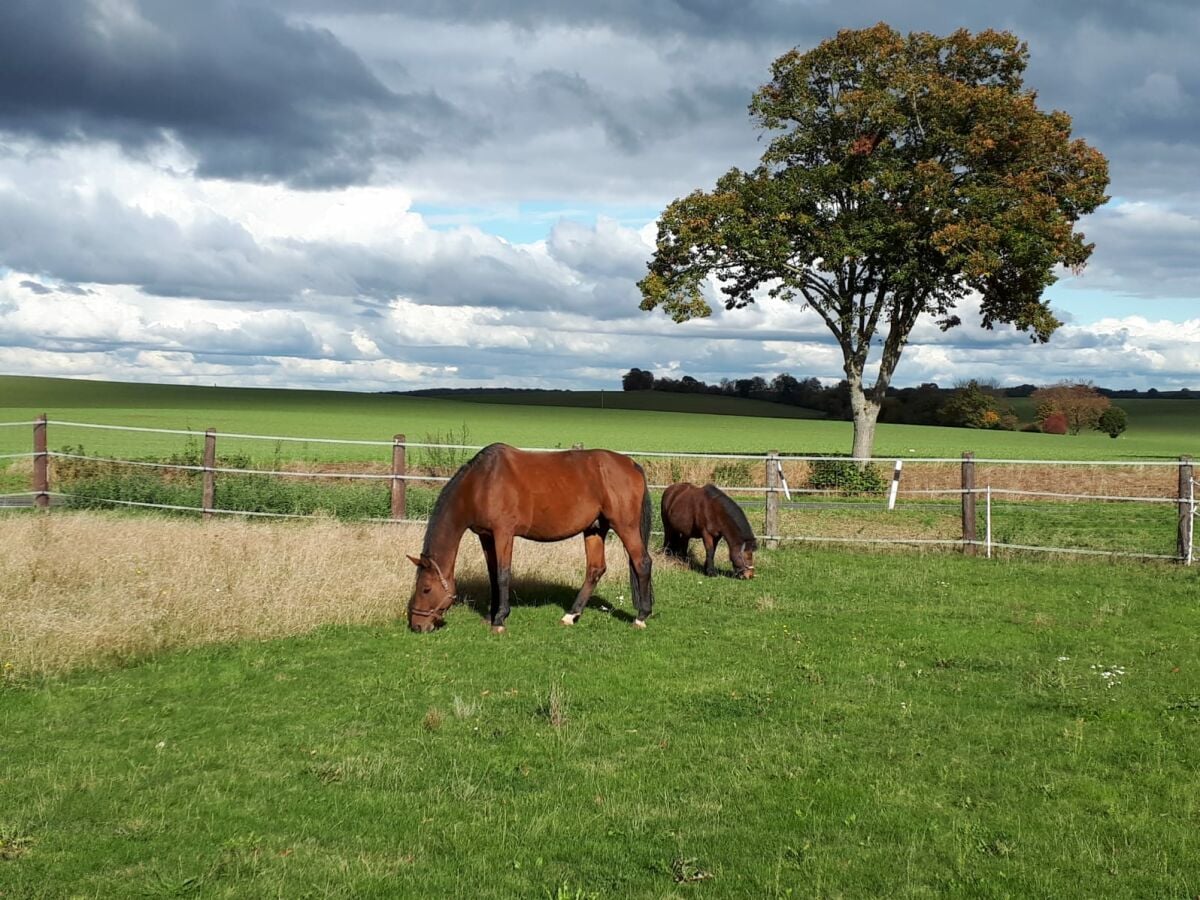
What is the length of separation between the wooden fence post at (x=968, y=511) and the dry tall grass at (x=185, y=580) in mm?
6191

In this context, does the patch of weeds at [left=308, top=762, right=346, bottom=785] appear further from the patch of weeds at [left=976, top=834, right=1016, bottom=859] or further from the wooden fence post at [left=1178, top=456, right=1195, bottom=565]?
the wooden fence post at [left=1178, top=456, right=1195, bottom=565]

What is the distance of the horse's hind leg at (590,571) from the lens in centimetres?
1073

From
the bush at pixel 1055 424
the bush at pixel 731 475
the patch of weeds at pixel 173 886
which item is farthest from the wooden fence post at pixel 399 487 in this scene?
the bush at pixel 1055 424

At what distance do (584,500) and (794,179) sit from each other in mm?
20239

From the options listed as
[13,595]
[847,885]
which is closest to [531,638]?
[13,595]

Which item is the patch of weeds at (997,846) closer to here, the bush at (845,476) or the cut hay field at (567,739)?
the cut hay field at (567,739)

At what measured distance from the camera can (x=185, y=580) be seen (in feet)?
35.2

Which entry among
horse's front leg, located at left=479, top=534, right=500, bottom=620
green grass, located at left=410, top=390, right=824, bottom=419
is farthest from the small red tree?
horse's front leg, located at left=479, top=534, right=500, bottom=620

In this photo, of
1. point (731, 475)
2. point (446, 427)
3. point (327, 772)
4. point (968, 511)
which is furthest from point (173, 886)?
point (446, 427)

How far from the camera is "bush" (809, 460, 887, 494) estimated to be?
26.6 m

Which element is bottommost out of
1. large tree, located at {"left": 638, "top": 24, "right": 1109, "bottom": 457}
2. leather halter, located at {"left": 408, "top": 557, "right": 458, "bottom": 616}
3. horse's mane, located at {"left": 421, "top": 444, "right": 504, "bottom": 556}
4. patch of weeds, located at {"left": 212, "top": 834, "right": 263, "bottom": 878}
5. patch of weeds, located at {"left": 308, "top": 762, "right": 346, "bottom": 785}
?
patch of weeds, located at {"left": 308, "top": 762, "right": 346, "bottom": 785}

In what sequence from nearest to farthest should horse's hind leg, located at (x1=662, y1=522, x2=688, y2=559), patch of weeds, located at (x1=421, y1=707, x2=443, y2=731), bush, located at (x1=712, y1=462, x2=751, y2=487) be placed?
patch of weeds, located at (x1=421, y1=707, x2=443, y2=731) → horse's hind leg, located at (x1=662, y1=522, x2=688, y2=559) → bush, located at (x1=712, y1=462, x2=751, y2=487)

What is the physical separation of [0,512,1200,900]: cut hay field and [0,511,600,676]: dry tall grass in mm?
45

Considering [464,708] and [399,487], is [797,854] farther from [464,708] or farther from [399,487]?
[399,487]
